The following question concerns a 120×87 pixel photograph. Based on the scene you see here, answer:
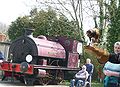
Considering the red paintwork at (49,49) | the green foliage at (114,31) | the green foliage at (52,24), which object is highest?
the green foliage at (52,24)

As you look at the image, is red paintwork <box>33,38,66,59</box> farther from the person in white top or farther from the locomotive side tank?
the person in white top

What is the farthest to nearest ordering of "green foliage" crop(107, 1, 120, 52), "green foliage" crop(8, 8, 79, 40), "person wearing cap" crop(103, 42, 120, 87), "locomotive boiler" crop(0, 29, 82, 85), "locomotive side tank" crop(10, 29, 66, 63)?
"green foliage" crop(8, 8, 79, 40) < "green foliage" crop(107, 1, 120, 52) < "locomotive side tank" crop(10, 29, 66, 63) < "locomotive boiler" crop(0, 29, 82, 85) < "person wearing cap" crop(103, 42, 120, 87)

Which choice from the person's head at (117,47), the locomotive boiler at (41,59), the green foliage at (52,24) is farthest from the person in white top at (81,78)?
the green foliage at (52,24)

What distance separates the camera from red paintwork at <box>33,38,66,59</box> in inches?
573

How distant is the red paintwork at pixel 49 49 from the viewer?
14.6m

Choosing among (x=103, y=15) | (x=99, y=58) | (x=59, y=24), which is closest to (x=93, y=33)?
(x=99, y=58)

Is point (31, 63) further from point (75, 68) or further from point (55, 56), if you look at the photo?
point (75, 68)

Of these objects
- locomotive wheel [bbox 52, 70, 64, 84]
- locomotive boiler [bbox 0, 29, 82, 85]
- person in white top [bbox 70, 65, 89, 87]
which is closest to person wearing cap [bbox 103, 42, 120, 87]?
person in white top [bbox 70, 65, 89, 87]

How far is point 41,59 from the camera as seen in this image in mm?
14766

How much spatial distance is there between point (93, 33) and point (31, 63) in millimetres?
10721

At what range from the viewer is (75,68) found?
53.0ft

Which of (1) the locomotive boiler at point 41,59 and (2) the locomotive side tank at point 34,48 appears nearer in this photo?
(1) the locomotive boiler at point 41,59

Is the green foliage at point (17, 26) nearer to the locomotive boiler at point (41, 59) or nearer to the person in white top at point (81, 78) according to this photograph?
the locomotive boiler at point (41, 59)

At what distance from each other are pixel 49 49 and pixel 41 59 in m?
0.66
